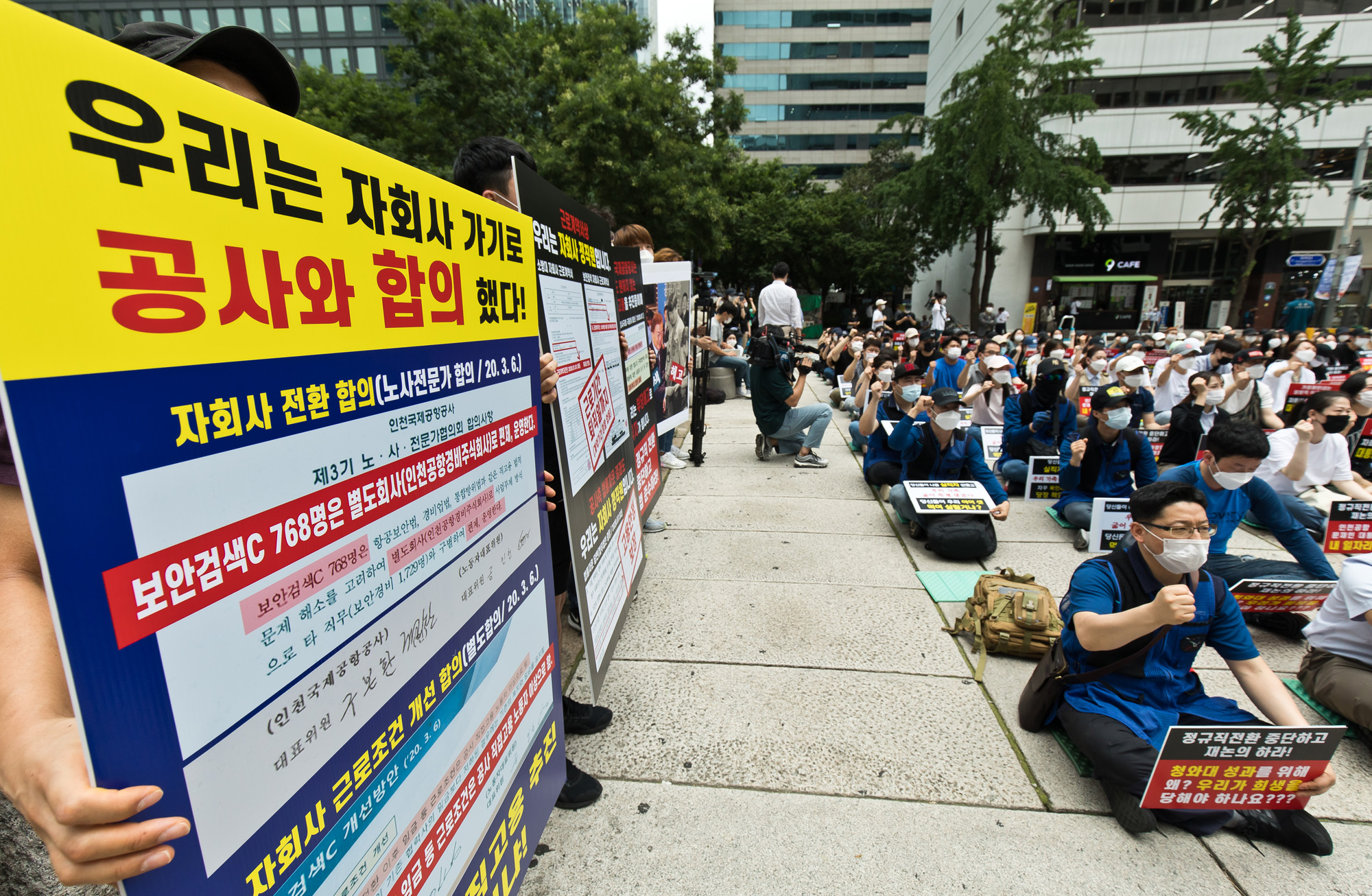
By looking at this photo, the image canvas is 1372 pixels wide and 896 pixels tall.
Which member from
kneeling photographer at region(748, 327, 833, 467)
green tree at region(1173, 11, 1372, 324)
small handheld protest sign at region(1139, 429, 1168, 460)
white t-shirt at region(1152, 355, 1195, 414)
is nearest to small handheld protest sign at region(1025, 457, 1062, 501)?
small handheld protest sign at region(1139, 429, 1168, 460)

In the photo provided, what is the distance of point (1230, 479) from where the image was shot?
378 cm

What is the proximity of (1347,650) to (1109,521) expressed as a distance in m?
1.71

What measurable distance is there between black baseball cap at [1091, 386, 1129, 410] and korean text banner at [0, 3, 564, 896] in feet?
17.8

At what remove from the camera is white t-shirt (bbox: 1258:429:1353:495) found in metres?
5.19

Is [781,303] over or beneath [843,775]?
over

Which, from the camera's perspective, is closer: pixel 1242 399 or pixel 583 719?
pixel 583 719

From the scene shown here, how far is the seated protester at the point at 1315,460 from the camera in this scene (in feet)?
16.5

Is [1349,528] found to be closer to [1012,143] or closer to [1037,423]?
A: [1037,423]

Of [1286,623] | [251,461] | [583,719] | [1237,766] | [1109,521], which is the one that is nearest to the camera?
[251,461]

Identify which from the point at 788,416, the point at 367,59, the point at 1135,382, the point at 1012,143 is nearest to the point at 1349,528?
the point at 1135,382

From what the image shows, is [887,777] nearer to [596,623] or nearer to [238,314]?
[596,623]

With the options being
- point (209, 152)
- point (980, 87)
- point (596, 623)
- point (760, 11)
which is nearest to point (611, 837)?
point (596, 623)

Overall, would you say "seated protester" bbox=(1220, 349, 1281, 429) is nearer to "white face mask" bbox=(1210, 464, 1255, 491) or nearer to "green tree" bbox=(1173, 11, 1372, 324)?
"white face mask" bbox=(1210, 464, 1255, 491)

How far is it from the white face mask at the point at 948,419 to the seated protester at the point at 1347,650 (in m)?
2.53
